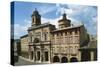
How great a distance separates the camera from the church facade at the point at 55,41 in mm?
2525

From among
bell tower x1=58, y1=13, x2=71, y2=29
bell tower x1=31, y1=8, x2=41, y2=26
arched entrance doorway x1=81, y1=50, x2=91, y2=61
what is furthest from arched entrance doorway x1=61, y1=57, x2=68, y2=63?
bell tower x1=31, y1=8, x2=41, y2=26

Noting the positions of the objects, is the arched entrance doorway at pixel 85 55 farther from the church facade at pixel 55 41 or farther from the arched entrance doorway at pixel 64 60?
the arched entrance doorway at pixel 64 60

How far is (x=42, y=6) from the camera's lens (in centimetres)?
256

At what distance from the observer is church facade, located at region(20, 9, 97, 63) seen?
2525 millimetres

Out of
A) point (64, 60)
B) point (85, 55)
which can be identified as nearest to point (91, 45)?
point (85, 55)

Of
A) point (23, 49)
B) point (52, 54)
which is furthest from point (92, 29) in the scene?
A: point (23, 49)

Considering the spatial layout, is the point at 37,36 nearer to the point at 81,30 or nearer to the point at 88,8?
the point at 81,30

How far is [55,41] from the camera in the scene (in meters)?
2.63

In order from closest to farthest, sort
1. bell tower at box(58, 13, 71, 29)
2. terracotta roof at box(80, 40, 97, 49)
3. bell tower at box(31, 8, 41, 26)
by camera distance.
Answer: bell tower at box(31, 8, 41, 26)
bell tower at box(58, 13, 71, 29)
terracotta roof at box(80, 40, 97, 49)

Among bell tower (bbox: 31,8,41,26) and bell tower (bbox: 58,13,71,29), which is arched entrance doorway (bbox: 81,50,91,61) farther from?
bell tower (bbox: 31,8,41,26)

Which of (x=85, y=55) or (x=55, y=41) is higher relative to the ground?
(x=55, y=41)

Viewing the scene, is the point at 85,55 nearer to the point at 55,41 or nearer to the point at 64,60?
the point at 64,60

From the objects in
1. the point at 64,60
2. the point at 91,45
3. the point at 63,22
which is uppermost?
the point at 63,22

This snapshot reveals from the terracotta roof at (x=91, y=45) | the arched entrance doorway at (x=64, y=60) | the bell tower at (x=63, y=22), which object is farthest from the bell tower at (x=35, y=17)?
the terracotta roof at (x=91, y=45)
